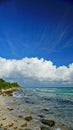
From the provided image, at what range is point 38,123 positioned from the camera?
8883 mm

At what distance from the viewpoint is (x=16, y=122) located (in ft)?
29.2

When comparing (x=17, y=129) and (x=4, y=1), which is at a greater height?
(x=4, y=1)

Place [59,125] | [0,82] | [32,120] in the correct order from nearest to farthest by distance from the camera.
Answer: [59,125] → [32,120] → [0,82]

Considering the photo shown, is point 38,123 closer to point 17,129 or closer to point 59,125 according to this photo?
point 59,125

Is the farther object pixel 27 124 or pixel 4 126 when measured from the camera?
pixel 27 124

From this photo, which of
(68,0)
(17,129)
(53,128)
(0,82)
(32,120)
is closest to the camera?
(68,0)

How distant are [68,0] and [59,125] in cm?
678

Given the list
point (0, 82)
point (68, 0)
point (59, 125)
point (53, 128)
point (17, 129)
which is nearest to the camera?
point (68, 0)

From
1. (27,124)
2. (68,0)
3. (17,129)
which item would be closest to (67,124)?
(27,124)

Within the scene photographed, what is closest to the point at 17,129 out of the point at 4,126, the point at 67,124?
the point at 4,126

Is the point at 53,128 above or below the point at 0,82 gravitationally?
below

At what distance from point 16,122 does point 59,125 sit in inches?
65.2

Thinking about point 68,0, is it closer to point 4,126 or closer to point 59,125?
point 4,126

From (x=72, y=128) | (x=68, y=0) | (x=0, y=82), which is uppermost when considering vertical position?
(x=0, y=82)
